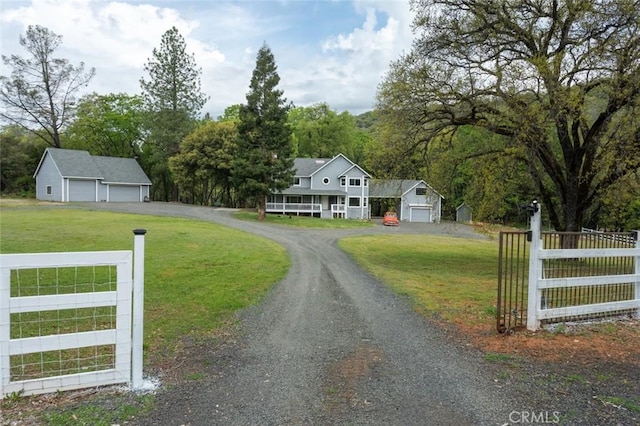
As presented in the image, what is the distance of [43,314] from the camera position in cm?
614

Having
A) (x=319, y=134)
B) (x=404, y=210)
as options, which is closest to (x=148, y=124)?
(x=319, y=134)

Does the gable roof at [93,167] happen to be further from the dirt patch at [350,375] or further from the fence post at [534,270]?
the fence post at [534,270]

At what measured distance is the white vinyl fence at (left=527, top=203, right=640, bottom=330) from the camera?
5.59 m

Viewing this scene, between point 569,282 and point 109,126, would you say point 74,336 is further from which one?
point 109,126

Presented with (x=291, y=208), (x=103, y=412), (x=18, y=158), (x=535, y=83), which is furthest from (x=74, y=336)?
(x=18, y=158)

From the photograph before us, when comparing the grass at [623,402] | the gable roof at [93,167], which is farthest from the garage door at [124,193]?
the grass at [623,402]

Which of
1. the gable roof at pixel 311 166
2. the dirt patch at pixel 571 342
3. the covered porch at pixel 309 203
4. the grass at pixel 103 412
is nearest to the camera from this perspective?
the grass at pixel 103 412

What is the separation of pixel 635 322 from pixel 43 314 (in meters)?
9.36

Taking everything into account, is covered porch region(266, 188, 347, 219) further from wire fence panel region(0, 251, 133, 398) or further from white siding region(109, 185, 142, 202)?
wire fence panel region(0, 251, 133, 398)

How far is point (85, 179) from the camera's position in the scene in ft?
119

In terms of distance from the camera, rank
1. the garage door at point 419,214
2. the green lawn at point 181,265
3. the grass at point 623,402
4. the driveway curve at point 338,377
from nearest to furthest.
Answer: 1. the driveway curve at point 338,377
2. the grass at point 623,402
3. the green lawn at point 181,265
4. the garage door at point 419,214

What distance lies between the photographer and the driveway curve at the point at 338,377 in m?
3.42

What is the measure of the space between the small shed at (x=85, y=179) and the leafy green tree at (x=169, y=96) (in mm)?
3944

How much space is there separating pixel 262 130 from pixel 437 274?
19.8 meters
